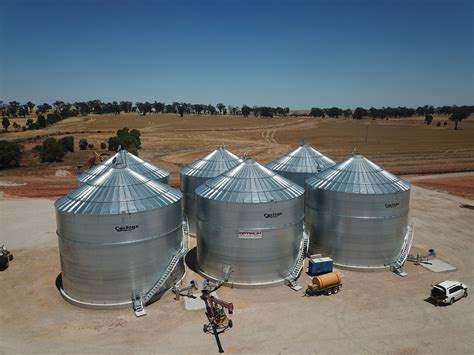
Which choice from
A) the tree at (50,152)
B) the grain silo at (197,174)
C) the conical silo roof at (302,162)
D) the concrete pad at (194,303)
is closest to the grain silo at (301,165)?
the conical silo roof at (302,162)

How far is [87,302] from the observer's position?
91.7 ft

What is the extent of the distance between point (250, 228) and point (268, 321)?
6.95 m

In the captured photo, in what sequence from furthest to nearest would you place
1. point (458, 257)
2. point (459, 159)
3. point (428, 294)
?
point (459, 159) → point (458, 257) → point (428, 294)

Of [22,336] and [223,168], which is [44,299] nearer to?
[22,336]

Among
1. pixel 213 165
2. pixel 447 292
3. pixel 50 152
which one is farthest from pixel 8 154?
pixel 447 292

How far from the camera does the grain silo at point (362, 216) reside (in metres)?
34.1

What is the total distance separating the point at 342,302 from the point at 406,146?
109 meters

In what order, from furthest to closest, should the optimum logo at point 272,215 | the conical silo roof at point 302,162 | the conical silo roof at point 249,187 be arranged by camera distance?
1. the conical silo roof at point 302,162
2. the conical silo roof at point 249,187
3. the optimum logo at point 272,215

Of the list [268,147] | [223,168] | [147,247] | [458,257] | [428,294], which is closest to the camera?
[147,247]

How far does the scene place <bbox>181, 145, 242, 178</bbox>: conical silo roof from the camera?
4219 centimetres

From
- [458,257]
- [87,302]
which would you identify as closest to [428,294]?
[458,257]

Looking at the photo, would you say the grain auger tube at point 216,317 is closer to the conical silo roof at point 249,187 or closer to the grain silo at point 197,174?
the conical silo roof at point 249,187

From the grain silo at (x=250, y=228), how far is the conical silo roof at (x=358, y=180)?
15.8ft

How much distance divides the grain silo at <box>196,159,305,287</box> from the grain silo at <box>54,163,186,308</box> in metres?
3.58
